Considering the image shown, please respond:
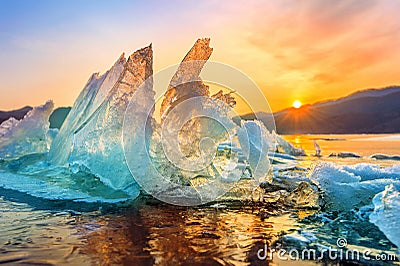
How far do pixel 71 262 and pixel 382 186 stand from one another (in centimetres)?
318

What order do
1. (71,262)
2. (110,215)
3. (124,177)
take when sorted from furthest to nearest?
(124,177)
(110,215)
(71,262)

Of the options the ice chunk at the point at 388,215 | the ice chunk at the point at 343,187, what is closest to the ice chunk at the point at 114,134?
the ice chunk at the point at 343,187

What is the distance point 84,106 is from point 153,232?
528 centimetres

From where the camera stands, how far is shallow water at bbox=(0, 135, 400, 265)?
8.53 ft

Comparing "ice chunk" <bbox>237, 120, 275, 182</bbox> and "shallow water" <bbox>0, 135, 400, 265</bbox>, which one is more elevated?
"ice chunk" <bbox>237, 120, 275, 182</bbox>

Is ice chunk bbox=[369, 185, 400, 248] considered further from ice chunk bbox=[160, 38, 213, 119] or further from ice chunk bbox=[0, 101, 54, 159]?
ice chunk bbox=[0, 101, 54, 159]

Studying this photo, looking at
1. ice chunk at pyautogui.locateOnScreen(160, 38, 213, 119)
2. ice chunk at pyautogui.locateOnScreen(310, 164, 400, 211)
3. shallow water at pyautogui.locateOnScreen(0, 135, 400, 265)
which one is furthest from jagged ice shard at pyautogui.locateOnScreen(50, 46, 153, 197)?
ice chunk at pyautogui.locateOnScreen(310, 164, 400, 211)

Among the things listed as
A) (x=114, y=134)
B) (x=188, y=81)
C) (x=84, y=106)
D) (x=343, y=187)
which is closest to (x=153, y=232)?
(x=343, y=187)

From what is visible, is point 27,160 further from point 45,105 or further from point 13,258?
point 13,258

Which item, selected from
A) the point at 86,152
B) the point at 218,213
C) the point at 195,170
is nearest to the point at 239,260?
the point at 218,213

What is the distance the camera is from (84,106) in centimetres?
791

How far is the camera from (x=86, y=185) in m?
5.54

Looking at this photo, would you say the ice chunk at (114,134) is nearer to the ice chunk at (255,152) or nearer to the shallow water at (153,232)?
the shallow water at (153,232)

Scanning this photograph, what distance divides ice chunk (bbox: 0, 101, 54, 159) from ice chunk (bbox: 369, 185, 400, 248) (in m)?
7.93
